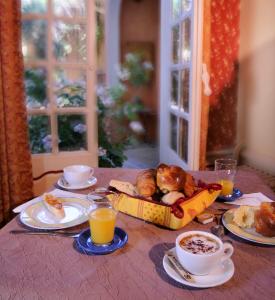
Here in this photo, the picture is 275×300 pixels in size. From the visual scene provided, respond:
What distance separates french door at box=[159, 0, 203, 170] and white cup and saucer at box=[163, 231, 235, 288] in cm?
175

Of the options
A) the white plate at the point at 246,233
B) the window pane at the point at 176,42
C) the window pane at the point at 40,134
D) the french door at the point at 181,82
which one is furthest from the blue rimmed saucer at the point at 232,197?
the window pane at the point at 176,42

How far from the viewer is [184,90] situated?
2.79m

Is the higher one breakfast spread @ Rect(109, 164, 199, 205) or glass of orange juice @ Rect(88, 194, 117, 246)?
breakfast spread @ Rect(109, 164, 199, 205)

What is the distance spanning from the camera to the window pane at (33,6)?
253 centimetres

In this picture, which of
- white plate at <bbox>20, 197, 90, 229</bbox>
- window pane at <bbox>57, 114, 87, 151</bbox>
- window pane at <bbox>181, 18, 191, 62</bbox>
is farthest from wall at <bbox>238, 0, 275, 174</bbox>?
white plate at <bbox>20, 197, 90, 229</bbox>

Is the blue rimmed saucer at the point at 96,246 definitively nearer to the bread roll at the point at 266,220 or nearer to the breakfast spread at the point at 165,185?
the breakfast spread at the point at 165,185

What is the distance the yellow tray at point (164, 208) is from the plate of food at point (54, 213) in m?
0.13

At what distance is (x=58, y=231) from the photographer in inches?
39.8

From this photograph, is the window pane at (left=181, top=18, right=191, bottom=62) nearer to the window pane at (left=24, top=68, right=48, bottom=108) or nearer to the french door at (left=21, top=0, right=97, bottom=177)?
the french door at (left=21, top=0, right=97, bottom=177)

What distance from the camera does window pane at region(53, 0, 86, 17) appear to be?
A: 2.58 m

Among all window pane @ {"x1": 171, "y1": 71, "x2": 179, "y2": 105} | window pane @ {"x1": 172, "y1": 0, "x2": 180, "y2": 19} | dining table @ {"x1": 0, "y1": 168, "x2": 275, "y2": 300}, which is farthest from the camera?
window pane @ {"x1": 171, "y1": 71, "x2": 179, "y2": 105}

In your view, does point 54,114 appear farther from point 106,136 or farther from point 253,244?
point 253,244

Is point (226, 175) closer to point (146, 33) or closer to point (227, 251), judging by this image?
point (227, 251)

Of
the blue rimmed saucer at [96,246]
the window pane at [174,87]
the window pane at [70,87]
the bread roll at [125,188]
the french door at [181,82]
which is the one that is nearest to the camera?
the blue rimmed saucer at [96,246]
